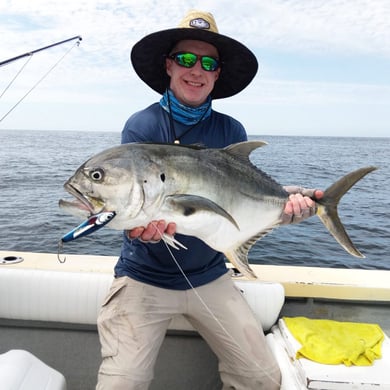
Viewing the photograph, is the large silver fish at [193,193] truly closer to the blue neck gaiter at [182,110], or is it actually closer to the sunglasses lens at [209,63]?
the blue neck gaiter at [182,110]

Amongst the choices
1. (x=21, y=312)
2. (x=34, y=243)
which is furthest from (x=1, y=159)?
(x=21, y=312)

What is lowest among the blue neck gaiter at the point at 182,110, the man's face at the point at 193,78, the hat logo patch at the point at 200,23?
the blue neck gaiter at the point at 182,110

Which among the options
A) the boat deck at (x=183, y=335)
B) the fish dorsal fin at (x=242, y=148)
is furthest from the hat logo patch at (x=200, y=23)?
the boat deck at (x=183, y=335)

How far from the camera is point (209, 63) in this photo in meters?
3.24

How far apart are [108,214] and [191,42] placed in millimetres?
1794

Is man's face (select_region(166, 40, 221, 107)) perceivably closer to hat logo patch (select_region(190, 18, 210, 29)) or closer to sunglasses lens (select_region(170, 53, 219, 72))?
sunglasses lens (select_region(170, 53, 219, 72))

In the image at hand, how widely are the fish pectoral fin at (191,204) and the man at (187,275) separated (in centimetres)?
69

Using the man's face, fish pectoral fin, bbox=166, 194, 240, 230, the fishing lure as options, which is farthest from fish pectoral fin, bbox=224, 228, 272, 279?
the man's face

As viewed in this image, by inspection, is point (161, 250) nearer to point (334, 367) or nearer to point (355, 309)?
point (334, 367)

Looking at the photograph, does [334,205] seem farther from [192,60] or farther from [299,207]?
[192,60]

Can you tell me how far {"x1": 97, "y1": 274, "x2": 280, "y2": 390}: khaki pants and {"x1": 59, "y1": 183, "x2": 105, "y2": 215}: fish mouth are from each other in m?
1.13

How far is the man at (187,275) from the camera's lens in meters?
3.04

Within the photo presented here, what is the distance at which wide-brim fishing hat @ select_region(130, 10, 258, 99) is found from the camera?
321cm

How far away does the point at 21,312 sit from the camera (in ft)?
12.1
